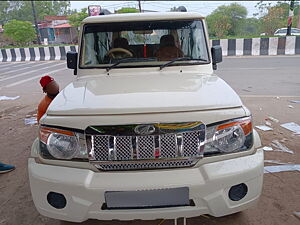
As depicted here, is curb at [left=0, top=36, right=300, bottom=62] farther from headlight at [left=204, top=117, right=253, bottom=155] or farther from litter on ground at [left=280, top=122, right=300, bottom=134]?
headlight at [left=204, top=117, right=253, bottom=155]

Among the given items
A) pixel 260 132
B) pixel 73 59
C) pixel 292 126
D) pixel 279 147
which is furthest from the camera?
pixel 292 126

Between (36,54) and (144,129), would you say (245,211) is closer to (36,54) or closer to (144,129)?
(144,129)

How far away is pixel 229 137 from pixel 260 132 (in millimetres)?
2781

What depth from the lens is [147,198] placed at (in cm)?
187

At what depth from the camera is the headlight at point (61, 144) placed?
1983 mm

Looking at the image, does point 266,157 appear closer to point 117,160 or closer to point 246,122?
point 246,122

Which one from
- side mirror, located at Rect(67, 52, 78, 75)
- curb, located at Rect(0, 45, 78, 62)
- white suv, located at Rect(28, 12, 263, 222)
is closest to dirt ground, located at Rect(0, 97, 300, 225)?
white suv, located at Rect(28, 12, 263, 222)

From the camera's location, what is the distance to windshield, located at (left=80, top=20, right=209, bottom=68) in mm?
3090

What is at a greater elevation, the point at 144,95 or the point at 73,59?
the point at 73,59

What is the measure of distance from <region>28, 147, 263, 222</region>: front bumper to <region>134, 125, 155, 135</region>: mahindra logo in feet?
0.93

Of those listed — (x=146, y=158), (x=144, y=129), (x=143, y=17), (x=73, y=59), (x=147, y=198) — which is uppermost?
(x=143, y=17)

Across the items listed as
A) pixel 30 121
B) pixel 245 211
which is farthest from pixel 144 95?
pixel 30 121

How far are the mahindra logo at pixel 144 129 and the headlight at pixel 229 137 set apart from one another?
→ 40 centimetres

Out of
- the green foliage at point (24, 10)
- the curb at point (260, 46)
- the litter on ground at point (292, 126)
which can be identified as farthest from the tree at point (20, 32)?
the green foliage at point (24, 10)
